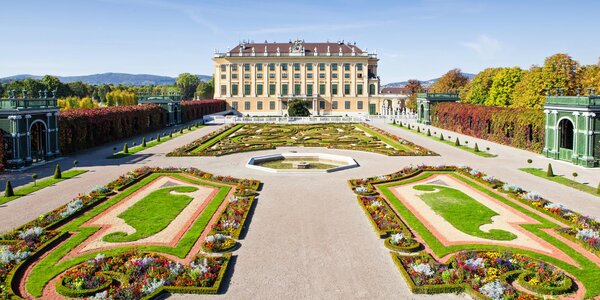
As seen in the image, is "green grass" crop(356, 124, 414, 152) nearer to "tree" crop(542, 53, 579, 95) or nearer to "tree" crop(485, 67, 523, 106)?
"tree" crop(542, 53, 579, 95)

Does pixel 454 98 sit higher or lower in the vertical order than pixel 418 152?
higher

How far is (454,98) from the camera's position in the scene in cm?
7869

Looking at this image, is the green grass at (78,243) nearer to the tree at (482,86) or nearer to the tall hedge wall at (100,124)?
the tall hedge wall at (100,124)

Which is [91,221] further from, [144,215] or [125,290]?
[125,290]

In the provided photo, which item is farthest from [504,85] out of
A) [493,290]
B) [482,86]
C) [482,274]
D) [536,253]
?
[493,290]

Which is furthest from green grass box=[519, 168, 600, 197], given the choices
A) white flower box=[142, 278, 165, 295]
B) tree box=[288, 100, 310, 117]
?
tree box=[288, 100, 310, 117]

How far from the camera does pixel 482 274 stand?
612 inches

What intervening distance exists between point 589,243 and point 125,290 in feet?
54.4

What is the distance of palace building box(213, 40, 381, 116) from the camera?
384 feet

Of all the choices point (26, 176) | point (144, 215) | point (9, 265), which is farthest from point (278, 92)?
point (9, 265)

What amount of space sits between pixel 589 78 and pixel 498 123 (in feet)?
92.1

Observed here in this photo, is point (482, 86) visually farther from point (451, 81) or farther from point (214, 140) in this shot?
point (214, 140)

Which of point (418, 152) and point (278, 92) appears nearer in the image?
point (418, 152)

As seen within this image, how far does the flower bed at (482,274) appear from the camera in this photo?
1445 centimetres
